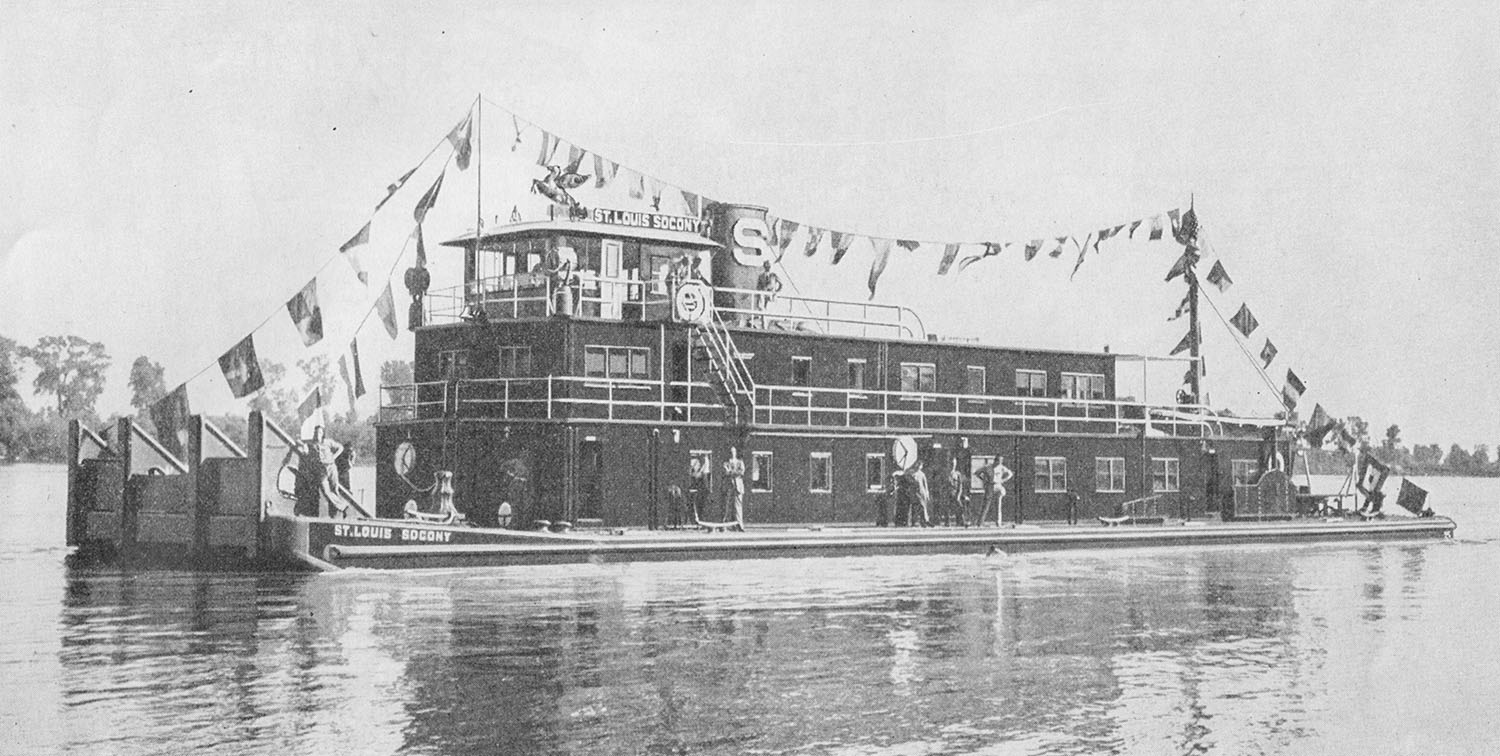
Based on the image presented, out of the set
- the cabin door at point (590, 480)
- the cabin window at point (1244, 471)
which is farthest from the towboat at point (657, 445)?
the cabin window at point (1244, 471)

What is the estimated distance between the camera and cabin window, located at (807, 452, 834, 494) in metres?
31.0

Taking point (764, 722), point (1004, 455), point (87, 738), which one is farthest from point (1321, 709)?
point (1004, 455)

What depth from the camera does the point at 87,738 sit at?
1295 cm

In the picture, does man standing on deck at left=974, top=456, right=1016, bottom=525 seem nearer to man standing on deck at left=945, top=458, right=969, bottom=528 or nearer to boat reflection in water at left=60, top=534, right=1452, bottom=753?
man standing on deck at left=945, top=458, right=969, bottom=528

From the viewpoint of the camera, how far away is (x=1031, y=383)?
116 feet

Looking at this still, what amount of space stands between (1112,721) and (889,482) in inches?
691

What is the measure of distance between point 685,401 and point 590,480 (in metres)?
2.65

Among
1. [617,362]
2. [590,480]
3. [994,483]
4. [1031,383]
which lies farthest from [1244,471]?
[590,480]

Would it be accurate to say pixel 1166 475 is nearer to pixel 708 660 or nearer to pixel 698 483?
pixel 698 483

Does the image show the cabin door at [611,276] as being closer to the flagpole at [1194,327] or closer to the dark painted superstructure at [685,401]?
the dark painted superstructure at [685,401]

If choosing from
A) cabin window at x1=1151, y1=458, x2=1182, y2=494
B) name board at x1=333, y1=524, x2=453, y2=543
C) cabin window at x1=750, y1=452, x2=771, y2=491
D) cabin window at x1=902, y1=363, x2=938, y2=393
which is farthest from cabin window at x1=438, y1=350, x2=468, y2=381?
cabin window at x1=1151, y1=458, x2=1182, y2=494

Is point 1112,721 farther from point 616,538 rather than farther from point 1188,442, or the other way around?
point 1188,442

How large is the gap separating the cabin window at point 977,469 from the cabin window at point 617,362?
25.5 feet

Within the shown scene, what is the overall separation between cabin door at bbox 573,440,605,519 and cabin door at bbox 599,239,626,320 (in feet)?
9.95
